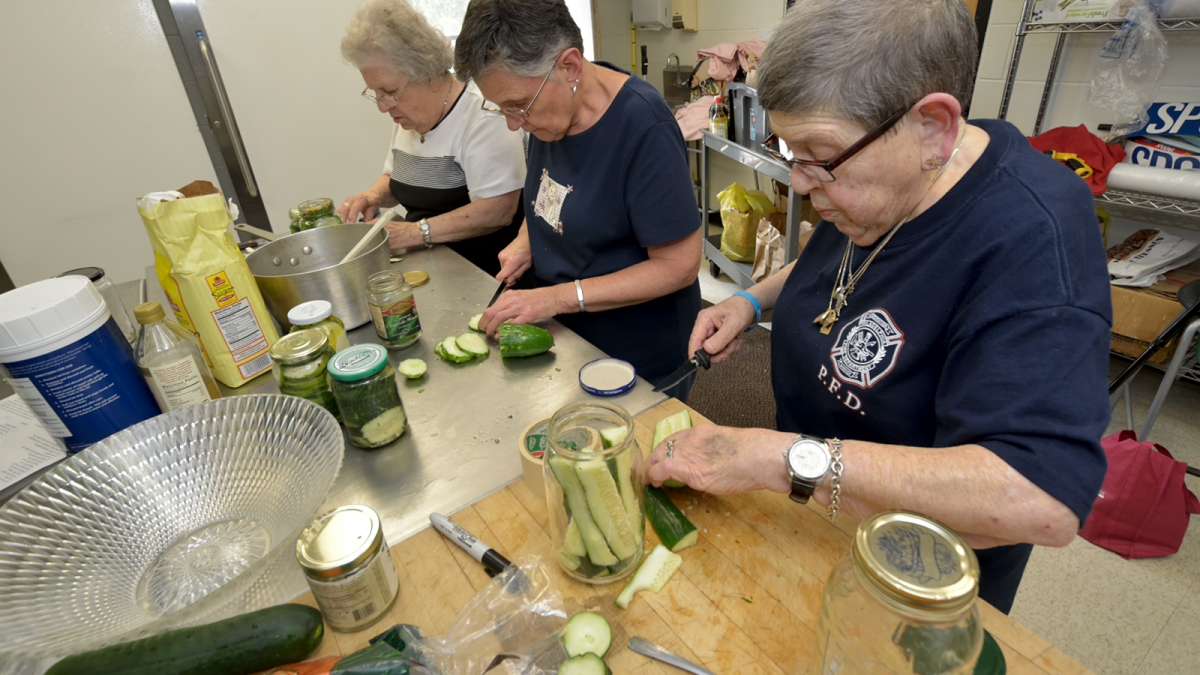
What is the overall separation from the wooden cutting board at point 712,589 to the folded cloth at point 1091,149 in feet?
7.85

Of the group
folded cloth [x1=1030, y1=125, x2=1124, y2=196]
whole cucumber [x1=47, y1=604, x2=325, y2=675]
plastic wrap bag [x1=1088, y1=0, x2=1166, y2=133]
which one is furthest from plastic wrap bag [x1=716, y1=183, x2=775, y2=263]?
whole cucumber [x1=47, y1=604, x2=325, y2=675]

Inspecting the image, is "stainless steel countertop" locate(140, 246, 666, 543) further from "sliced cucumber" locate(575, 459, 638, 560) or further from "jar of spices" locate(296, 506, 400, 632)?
"sliced cucumber" locate(575, 459, 638, 560)

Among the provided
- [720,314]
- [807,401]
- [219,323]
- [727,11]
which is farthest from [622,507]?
[727,11]

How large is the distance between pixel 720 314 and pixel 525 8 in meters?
0.82

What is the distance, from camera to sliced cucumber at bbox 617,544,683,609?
77cm

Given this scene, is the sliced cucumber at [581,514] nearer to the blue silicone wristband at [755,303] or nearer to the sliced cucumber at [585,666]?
the sliced cucumber at [585,666]

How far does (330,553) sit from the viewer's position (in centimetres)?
70

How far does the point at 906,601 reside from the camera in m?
0.51

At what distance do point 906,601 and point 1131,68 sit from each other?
9.61 ft

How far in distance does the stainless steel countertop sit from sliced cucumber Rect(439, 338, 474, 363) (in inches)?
0.7

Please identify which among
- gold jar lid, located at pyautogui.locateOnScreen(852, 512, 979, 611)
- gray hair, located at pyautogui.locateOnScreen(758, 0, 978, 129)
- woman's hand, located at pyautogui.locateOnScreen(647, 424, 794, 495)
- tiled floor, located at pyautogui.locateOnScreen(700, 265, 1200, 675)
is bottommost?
tiled floor, located at pyautogui.locateOnScreen(700, 265, 1200, 675)

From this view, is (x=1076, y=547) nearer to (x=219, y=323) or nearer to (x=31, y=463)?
(x=219, y=323)

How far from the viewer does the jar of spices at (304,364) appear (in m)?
1.04

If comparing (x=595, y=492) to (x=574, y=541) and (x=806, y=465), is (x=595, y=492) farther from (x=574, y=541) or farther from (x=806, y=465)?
(x=806, y=465)
